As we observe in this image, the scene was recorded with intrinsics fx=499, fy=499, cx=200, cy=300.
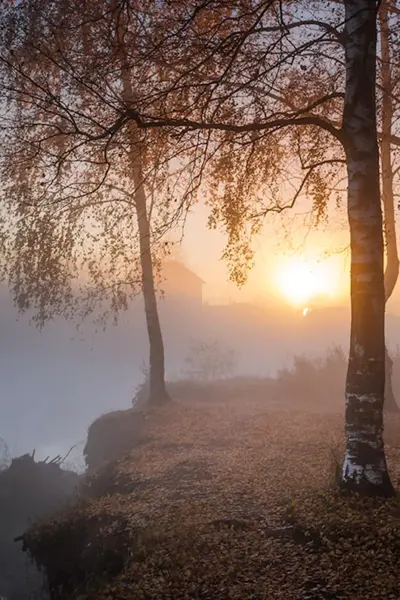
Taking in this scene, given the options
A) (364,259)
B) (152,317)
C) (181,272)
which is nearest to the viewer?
(364,259)

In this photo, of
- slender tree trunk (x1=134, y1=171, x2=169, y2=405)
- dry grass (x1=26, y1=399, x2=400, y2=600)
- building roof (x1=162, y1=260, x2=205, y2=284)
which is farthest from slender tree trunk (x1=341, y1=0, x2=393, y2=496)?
building roof (x1=162, y1=260, x2=205, y2=284)

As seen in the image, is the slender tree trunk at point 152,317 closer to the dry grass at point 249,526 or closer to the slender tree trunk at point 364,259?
the dry grass at point 249,526

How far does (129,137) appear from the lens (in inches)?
293

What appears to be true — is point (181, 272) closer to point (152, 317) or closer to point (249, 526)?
point (152, 317)

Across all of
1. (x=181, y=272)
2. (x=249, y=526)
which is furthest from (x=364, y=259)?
(x=181, y=272)

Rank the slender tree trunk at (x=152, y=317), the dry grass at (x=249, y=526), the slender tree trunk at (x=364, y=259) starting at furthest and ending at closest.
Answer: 1. the slender tree trunk at (x=152, y=317)
2. the slender tree trunk at (x=364, y=259)
3. the dry grass at (x=249, y=526)

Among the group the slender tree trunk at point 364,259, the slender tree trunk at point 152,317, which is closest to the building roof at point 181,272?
the slender tree trunk at point 152,317

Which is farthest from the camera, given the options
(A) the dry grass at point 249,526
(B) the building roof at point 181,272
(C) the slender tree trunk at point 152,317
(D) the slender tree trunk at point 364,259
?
(B) the building roof at point 181,272

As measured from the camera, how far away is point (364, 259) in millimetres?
6684

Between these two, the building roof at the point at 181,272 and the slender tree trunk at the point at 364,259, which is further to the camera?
the building roof at the point at 181,272

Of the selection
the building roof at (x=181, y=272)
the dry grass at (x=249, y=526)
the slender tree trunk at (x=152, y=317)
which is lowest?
the dry grass at (x=249, y=526)

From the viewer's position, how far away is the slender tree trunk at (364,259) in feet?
21.8

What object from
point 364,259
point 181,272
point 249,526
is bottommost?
point 249,526

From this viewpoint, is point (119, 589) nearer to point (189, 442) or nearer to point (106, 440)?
point (189, 442)
